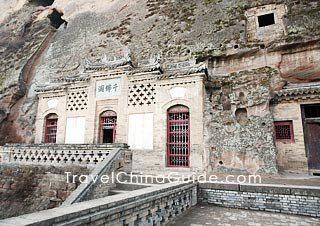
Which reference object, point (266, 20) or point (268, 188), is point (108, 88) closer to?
point (268, 188)

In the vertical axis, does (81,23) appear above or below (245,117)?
above

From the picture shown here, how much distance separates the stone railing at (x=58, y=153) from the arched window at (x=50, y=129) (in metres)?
4.02

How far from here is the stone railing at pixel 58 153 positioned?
785 cm

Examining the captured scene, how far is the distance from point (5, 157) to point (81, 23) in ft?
49.4

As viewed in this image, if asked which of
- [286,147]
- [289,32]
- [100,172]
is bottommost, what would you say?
[100,172]

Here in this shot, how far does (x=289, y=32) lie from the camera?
493 inches

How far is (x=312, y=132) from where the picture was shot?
11125 millimetres

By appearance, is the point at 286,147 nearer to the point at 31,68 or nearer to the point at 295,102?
the point at 295,102

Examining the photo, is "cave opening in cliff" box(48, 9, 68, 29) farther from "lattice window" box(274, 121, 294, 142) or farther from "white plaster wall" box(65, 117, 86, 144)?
"lattice window" box(274, 121, 294, 142)

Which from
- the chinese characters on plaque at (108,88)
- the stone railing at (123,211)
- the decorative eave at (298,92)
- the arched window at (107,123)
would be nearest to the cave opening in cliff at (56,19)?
the chinese characters on plaque at (108,88)

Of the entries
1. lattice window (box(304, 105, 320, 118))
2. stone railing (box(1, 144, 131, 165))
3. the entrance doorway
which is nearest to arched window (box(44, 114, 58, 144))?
stone railing (box(1, 144, 131, 165))

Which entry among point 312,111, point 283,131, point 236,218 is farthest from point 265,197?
point 312,111

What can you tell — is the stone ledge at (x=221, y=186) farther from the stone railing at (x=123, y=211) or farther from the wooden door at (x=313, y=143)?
the wooden door at (x=313, y=143)

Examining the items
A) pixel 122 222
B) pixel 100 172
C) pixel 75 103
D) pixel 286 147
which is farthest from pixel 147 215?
pixel 75 103
